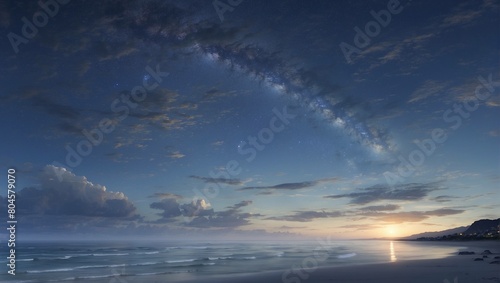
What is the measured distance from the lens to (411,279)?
27672 millimetres

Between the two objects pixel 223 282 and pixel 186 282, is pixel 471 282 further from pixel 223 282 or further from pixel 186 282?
pixel 186 282

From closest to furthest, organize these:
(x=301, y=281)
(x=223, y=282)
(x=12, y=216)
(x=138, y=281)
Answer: (x=12, y=216) → (x=301, y=281) → (x=223, y=282) → (x=138, y=281)

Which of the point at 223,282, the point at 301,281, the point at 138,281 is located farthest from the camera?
the point at 138,281

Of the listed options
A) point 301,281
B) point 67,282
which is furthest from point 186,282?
point 67,282

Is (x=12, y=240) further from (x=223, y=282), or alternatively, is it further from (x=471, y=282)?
(x=471, y=282)

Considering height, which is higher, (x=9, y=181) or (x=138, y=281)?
(x=9, y=181)

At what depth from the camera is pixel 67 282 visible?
3922 cm

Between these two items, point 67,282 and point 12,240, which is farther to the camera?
point 67,282

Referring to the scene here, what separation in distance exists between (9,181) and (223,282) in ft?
67.8

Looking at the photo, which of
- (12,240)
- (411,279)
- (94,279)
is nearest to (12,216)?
(12,240)

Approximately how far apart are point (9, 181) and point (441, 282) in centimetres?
3180

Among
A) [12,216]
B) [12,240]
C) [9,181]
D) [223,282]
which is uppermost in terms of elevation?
[9,181]

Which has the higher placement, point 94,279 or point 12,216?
point 12,216

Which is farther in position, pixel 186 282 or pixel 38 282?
pixel 38 282
